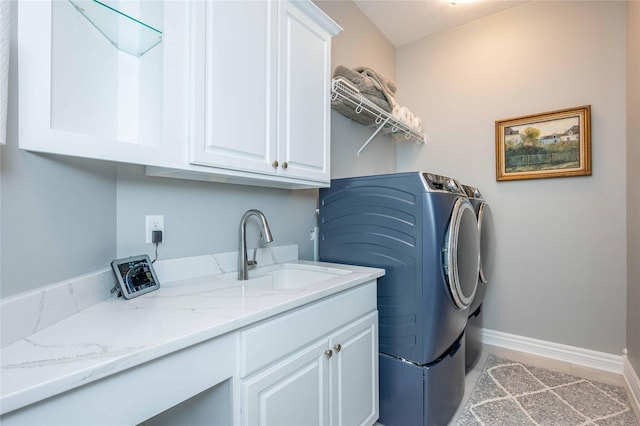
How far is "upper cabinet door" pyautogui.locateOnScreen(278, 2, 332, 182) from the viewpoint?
145cm

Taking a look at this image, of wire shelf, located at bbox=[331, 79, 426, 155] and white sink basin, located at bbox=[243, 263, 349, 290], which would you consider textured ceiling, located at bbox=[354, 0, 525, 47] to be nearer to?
wire shelf, located at bbox=[331, 79, 426, 155]

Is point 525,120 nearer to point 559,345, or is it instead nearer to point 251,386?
point 559,345

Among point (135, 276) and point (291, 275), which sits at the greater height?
point (135, 276)

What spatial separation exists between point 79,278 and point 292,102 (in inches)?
43.9

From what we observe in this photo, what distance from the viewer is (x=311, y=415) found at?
115cm

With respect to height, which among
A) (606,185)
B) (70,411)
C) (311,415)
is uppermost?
Result: (606,185)

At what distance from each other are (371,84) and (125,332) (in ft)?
6.41

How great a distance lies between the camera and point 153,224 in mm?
1266

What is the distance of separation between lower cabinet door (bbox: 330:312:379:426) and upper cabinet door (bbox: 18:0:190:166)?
103 cm

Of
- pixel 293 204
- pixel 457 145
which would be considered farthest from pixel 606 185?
pixel 293 204

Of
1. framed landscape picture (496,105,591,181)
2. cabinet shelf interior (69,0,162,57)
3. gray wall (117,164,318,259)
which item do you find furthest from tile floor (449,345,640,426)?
cabinet shelf interior (69,0,162,57)

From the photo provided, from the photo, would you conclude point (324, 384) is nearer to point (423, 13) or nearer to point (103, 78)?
point (103, 78)

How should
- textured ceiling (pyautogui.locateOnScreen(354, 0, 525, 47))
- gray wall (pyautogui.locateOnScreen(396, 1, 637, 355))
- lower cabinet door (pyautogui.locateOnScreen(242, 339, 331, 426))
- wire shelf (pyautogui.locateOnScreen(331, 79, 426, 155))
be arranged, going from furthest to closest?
1. textured ceiling (pyautogui.locateOnScreen(354, 0, 525, 47))
2. gray wall (pyautogui.locateOnScreen(396, 1, 637, 355))
3. wire shelf (pyautogui.locateOnScreen(331, 79, 426, 155))
4. lower cabinet door (pyautogui.locateOnScreen(242, 339, 331, 426))

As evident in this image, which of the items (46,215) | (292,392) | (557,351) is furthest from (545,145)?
(46,215)
